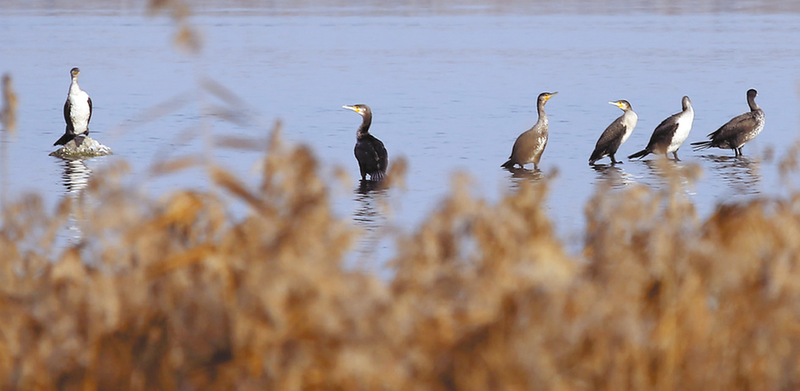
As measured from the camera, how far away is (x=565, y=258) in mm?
2238

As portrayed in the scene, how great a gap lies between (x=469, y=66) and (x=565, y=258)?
1261 inches

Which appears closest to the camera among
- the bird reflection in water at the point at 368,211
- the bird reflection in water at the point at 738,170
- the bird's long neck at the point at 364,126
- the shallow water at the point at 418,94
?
the bird reflection in water at the point at 368,211

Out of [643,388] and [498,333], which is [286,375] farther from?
[643,388]

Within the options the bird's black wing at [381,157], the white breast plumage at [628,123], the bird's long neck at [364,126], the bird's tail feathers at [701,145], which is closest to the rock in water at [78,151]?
the bird's long neck at [364,126]

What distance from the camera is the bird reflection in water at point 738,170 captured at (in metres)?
Answer: 14.6

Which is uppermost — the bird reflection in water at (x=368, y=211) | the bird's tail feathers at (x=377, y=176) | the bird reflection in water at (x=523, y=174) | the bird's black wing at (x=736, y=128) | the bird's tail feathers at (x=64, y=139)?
the bird's black wing at (x=736, y=128)

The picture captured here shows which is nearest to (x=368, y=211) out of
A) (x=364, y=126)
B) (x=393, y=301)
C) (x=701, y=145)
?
(x=364, y=126)

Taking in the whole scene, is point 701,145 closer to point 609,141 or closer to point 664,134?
point 664,134

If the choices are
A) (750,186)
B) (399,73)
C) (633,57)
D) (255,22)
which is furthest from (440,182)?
(255,22)

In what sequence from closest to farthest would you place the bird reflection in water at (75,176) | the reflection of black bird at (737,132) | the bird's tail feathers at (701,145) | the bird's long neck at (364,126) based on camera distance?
the bird reflection in water at (75,176)
the bird's long neck at (364,126)
the reflection of black bird at (737,132)
the bird's tail feathers at (701,145)

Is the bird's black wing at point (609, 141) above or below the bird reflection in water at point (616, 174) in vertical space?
above

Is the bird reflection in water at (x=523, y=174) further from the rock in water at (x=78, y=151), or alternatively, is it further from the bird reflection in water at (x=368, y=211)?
the rock in water at (x=78, y=151)

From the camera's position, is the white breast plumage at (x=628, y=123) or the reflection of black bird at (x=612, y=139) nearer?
the reflection of black bird at (x=612, y=139)

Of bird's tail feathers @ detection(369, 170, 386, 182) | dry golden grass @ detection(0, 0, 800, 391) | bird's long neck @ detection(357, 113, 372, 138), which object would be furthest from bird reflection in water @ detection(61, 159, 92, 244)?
dry golden grass @ detection(0, 0, 800, 391)
